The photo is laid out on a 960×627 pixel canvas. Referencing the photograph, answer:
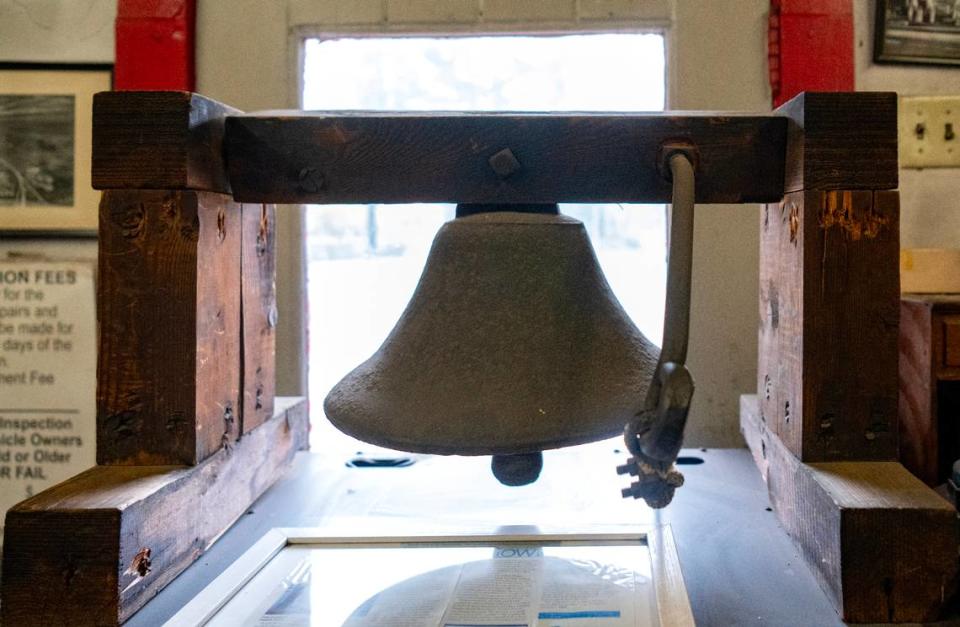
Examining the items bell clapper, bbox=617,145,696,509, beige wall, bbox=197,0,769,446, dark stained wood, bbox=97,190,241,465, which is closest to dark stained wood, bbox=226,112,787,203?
dark stained wood, bbox=97,190,241,465

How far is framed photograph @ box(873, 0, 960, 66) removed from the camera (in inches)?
60.7

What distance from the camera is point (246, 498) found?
1094 mm

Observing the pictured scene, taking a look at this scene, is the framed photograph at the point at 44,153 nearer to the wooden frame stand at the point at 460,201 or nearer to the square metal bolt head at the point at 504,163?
the wooden frame stand at the point at 460,201

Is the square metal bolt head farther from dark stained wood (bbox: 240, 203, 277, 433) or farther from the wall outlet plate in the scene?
the wall outlet plate

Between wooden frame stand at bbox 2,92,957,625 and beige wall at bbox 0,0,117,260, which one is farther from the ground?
beige wall at bbox 0,0,117,260

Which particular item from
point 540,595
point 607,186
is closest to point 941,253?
point 607,186

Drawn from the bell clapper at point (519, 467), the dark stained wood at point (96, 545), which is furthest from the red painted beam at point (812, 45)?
the dark stained wood at point (96, 545)

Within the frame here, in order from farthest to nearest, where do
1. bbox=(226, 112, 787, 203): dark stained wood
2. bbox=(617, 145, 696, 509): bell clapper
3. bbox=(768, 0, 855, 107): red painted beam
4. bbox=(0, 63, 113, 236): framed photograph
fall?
1. bbox=(0, 63, 113, 236): framed photograph
2. bbox=(768, 0, 855, 107): red painted beam
3. bbox=(226, 112, 787, 203): dark stained wood
4. bbox=(617, 145, 696, 509): bell clapper

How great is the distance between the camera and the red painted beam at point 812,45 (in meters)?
1.53

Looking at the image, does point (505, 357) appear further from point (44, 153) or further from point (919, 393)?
point (44, 153)

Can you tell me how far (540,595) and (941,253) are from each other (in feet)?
3.12

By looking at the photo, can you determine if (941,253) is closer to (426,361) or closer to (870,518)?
(870,518)

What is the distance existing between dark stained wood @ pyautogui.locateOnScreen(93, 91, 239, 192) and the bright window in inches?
30.1

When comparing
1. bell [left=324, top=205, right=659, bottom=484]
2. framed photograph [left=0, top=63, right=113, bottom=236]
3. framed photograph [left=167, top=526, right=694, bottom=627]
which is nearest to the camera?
bell [left=324, top=205, right=659, bottom=484]
